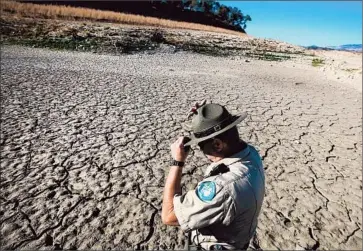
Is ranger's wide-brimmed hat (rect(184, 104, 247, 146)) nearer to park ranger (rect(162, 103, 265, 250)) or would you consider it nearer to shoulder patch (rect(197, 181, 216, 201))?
park ranger (rect(162, 103, 265, 250))

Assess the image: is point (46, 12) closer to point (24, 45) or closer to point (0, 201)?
point (24, 45)

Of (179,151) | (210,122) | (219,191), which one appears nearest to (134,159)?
(179,151)

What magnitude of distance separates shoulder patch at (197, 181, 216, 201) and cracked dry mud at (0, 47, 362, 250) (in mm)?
967

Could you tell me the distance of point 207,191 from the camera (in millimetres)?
1354

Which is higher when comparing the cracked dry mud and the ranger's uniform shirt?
the ranger's uniform shirt

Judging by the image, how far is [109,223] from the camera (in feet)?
7.57

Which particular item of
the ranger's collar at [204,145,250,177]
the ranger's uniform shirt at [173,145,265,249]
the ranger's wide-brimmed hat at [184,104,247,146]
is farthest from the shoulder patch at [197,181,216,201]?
the ranger's wide-brimmed hat at [184,104,247,146]

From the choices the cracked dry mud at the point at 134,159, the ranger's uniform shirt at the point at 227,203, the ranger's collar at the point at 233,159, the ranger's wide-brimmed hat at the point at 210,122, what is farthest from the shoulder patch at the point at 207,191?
the cracked dry mud at the point at 134,159

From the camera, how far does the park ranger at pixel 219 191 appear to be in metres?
1.34

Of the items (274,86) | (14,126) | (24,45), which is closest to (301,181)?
(14,126)

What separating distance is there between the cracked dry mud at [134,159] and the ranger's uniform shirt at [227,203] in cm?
81

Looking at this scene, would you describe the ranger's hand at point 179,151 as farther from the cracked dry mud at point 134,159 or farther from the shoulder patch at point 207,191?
the cracked dry mud at point 134,159

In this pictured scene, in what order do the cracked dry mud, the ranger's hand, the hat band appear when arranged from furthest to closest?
the cracked dry mud, the ranger's hand, the hat band

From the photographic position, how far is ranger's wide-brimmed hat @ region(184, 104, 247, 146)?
144 cm
